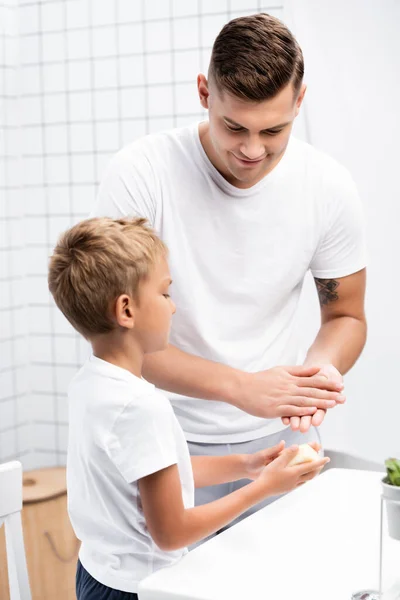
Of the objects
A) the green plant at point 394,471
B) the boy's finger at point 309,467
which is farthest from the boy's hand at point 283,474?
the green plant at point 394,471

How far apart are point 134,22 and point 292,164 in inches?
58.9

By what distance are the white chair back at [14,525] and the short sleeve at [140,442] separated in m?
0.36

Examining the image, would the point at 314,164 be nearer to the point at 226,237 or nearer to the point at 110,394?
the point at 226,237

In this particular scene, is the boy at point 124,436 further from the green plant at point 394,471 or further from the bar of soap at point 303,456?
the green plant at point 394,471

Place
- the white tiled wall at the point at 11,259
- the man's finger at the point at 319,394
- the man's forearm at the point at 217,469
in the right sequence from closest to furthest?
the man's forearm at the point at 217,469 < the man's finger at the point at 319,394 < the white tiled wall at the point at 11,259

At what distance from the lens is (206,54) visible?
2.72 meters

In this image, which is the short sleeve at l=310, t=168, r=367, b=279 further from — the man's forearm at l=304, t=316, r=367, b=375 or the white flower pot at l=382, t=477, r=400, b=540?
the white flower pot at l=382, t=477, r=400, b=540

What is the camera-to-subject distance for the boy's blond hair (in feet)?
3.45

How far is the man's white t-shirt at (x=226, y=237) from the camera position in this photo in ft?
4.82

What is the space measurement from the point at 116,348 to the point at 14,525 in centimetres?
45

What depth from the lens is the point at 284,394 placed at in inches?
53.4

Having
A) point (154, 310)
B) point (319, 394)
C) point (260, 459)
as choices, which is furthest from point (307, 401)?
point (154, 310)

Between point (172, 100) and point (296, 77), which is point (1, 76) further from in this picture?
point (296, 77)

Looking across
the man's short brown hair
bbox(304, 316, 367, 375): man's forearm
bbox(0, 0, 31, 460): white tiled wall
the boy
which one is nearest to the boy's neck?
the boy
